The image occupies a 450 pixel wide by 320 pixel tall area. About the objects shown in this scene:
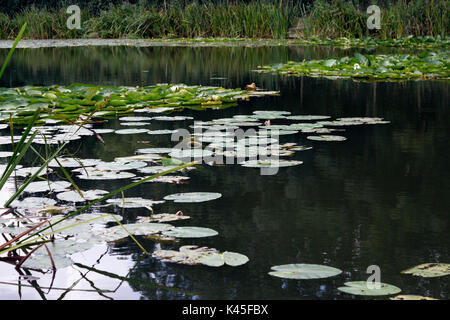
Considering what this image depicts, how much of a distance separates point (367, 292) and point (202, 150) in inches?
66.3

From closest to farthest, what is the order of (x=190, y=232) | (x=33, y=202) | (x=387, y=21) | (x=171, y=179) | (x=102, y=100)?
(x=190, y=232) → (x=33, y=202) → (x=171, y=179) → (x=102, y=100) → (x=387, y=21)

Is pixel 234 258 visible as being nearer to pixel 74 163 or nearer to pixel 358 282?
pixel 358 282

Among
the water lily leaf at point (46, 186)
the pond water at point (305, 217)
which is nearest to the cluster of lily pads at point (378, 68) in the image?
the pond water at point (305, 217)

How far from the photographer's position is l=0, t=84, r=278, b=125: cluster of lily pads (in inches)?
166

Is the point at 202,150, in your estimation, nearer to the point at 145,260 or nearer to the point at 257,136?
the point at 257,136

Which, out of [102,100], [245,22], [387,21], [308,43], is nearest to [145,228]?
[102,100]

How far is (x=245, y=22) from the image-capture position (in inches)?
588

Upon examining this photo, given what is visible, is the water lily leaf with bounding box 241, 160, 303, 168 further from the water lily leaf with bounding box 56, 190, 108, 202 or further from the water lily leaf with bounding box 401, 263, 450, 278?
the water lily leaf with bounding box 401, 263, 450, 278

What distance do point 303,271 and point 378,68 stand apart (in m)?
5.36

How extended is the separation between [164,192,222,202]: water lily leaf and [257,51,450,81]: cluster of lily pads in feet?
14.1

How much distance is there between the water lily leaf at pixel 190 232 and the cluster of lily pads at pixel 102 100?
213 cm

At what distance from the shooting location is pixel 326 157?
9.91ft
